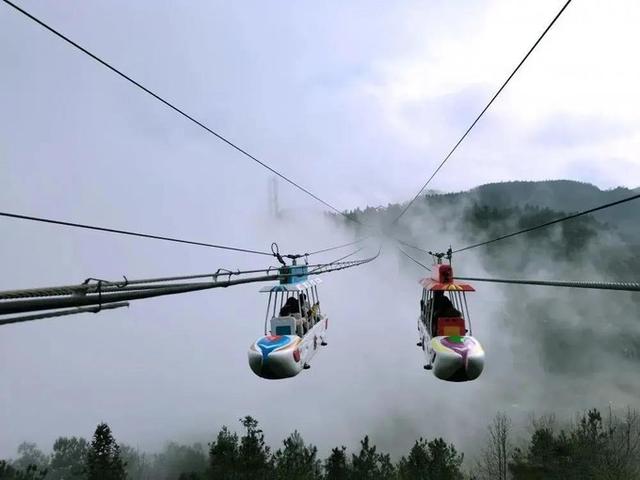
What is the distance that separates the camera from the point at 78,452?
144875 mm

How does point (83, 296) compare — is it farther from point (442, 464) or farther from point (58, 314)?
point (442, 464)

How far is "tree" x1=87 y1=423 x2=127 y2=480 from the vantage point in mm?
76875

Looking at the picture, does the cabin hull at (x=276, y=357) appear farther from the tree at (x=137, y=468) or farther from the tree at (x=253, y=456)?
the tree at (x=137, y=468)

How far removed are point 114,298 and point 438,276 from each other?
45.0 feet

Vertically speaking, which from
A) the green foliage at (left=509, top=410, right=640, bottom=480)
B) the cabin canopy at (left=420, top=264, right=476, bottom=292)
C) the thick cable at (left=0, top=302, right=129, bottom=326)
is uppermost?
the cabin canopy at (left=420, top=264, right=476, bottom=292)

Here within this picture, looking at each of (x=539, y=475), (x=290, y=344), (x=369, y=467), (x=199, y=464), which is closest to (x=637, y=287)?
(x=290, y=344)

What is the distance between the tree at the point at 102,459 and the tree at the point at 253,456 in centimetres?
2590

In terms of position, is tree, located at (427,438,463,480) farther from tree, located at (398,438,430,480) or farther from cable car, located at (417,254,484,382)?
cable car, located at (417,254,484,382)

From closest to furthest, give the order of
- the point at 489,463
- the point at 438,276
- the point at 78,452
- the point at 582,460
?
the point at 438,276 → the point at 582,460 → the point at 489,463 → the point at 78,452

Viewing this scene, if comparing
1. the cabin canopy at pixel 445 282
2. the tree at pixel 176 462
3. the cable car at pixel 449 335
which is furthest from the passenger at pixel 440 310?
the tree at pixel 176 462

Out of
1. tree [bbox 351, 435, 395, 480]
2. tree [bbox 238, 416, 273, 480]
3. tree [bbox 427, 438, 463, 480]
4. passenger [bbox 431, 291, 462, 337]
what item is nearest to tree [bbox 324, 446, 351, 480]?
tree [bbox 351, 435, 395, 480]

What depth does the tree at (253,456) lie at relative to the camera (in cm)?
7666

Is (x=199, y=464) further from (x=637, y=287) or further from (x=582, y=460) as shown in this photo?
(x=637, y=287)

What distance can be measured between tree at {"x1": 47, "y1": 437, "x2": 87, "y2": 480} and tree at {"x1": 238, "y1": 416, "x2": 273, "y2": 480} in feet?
304
